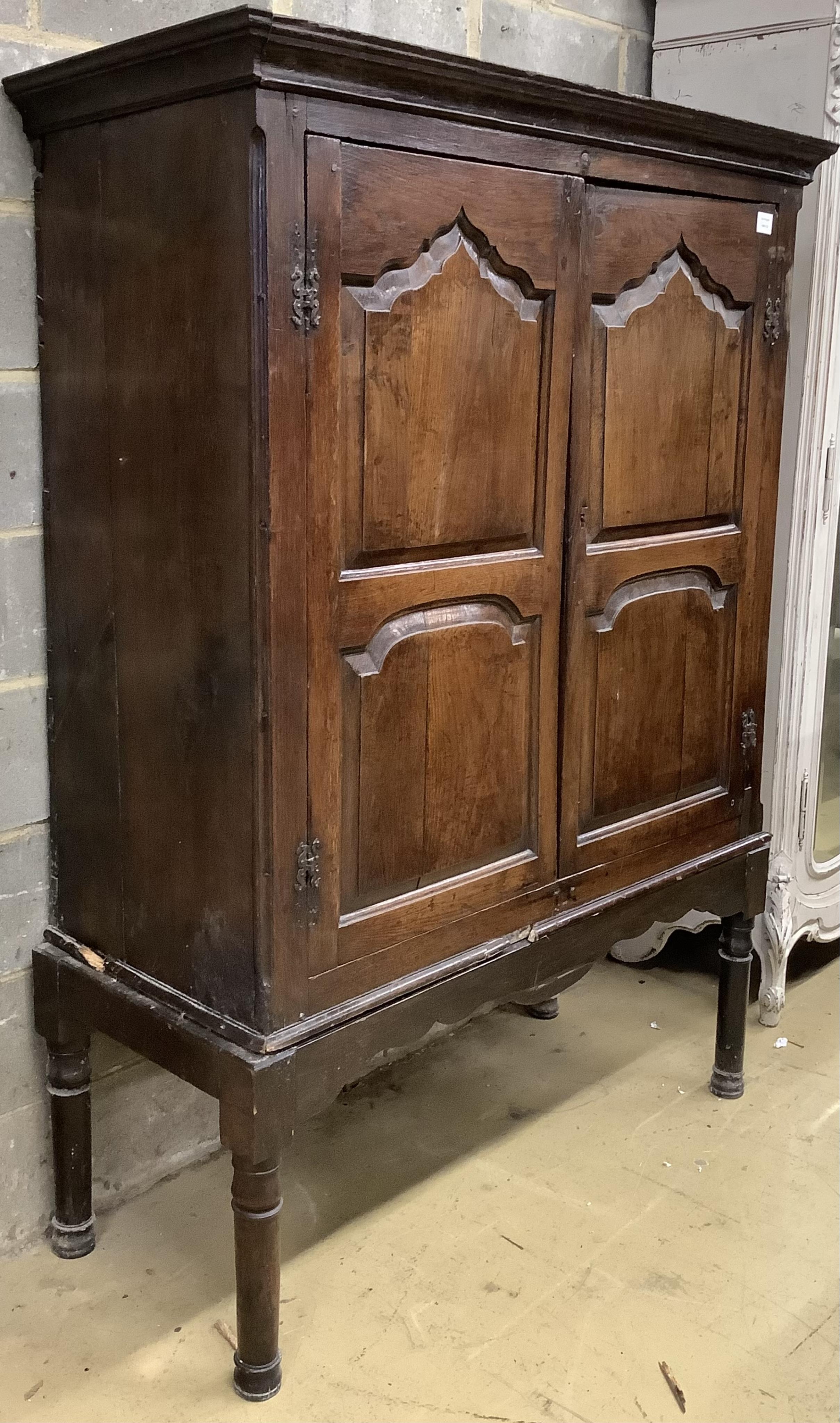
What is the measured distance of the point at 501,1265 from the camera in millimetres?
2010

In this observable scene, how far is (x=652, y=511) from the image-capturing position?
202 cm

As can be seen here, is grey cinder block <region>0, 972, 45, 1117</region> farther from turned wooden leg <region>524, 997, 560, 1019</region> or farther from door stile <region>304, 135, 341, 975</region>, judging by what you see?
turned wooden leg <region>524, 997, 560, 1019</region>

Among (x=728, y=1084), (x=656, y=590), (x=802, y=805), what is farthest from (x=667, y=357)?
(x=728, y=1084)

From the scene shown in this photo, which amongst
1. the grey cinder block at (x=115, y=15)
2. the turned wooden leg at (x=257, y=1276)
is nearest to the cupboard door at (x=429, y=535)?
the turned wooden leg at (x=257, y=1276)

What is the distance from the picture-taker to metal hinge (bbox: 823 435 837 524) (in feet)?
8.61

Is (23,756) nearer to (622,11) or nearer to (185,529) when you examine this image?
(185,529)

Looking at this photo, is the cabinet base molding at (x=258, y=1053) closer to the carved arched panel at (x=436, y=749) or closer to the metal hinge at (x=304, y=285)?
the carved arched panel at (x=436, y=749)

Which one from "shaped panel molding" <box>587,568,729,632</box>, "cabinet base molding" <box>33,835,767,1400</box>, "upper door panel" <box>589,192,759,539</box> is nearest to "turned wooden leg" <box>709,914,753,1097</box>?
"cabinet base molding" <box>33,835,767,1400</box>

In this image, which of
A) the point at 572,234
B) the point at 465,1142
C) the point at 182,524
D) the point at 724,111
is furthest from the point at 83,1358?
the point at 724,111

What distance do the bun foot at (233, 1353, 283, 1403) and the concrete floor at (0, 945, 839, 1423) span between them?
0.06ft

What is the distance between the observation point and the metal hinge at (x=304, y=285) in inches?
57.4

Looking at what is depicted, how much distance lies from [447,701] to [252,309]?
0.57 meters

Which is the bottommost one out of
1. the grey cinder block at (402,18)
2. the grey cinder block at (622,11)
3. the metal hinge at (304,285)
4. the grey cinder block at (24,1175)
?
the grey cinder block at (24,1175)

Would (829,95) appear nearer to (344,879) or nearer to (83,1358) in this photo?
(344,879)
